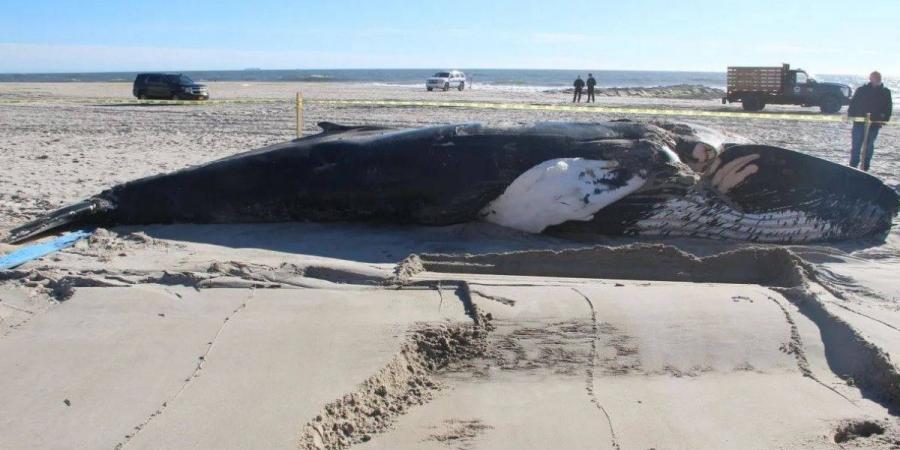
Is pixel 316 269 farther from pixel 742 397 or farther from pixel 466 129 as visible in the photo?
pixel 742 397

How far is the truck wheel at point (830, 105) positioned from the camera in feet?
95.8

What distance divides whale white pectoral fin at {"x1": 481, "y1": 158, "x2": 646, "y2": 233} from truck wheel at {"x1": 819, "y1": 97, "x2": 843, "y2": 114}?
26.9 meters

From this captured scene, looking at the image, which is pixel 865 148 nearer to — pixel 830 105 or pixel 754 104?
pixel 754 104

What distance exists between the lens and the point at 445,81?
4862cm

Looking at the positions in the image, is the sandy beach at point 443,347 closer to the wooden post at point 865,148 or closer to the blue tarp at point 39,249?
the blue tarp at point 39,249

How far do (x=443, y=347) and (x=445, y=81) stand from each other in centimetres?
4620

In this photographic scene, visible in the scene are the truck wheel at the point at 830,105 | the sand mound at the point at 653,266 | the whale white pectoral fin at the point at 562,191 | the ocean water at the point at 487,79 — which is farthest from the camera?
the ocean water at the point at 487,79

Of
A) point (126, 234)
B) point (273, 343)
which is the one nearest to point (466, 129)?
point (126, 234)

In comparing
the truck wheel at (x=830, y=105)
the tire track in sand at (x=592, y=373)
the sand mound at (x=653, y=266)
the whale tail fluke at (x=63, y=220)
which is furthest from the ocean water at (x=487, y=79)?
the tire track in sand at (x=592, y=373)

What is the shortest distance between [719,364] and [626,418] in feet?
2.43

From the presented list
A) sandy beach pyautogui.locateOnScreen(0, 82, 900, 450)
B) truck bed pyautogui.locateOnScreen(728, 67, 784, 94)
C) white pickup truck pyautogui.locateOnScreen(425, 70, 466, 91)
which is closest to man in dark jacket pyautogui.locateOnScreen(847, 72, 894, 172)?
sandy beach pyautogui.locateOnScreen(0, 82, 900, 450)

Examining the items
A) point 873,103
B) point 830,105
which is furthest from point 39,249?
point 830,105

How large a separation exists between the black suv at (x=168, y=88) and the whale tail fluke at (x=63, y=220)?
2553cm

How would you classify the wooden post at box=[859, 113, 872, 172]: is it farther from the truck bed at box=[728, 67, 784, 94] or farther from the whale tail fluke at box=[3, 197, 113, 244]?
the truck bed at box=[728, 67, 784, 94]
